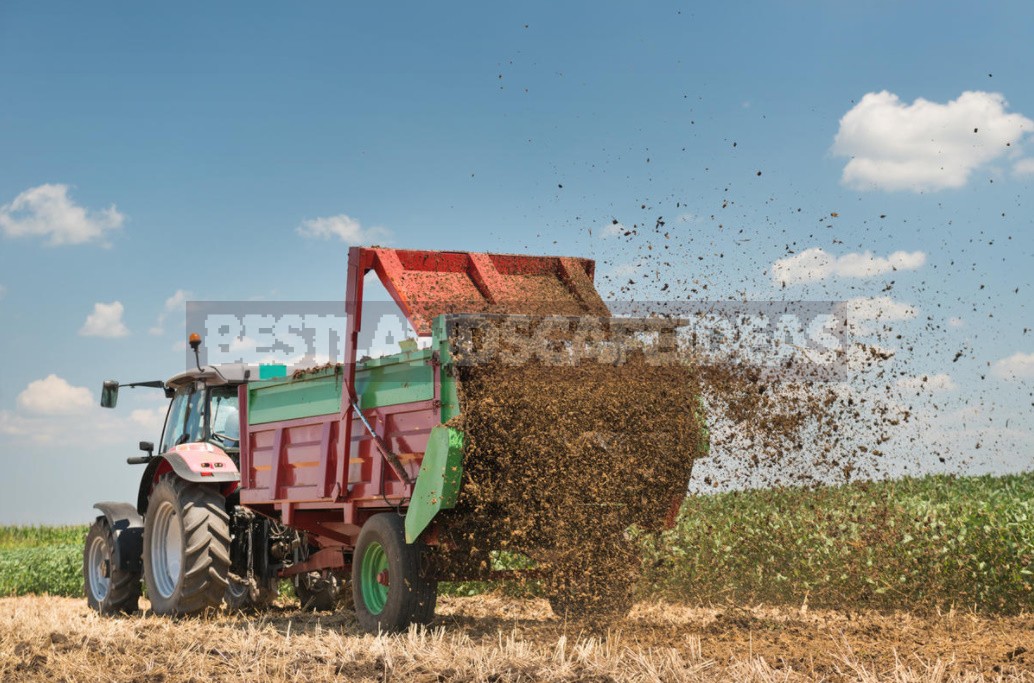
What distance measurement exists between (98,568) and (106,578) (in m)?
0.18

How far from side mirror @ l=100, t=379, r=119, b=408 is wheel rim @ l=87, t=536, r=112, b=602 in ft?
4.65

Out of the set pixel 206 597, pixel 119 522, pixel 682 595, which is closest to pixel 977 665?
pixel 682 595

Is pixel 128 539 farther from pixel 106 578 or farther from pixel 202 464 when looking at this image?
pixel 202 464

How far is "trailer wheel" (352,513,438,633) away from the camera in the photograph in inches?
272

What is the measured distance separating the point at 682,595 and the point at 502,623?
91.6 inches

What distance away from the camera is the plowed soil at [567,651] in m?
5.25

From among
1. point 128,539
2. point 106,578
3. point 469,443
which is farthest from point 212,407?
point 469,443

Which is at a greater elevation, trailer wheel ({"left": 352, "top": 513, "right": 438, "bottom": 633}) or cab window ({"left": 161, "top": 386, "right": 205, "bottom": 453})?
cab window ({"left": 161, "top": 386, "right": 205, "bottom": 453})

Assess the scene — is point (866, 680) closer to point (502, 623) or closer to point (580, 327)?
point (580, 327)

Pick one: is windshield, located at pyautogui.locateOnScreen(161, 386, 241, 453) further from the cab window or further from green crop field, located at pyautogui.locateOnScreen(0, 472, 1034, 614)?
green crop field, located at pyautogui.locateOnScreen(0, 472, 1034, 614)

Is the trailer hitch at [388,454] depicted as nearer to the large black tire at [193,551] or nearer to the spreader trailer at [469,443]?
the spreader trailer at [469,443]

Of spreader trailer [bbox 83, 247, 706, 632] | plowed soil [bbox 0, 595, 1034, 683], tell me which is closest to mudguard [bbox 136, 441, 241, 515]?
spreader trailer [bbox 83, 247, 706, 632]

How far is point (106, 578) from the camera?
35.0 ft

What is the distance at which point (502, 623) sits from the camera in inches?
317
